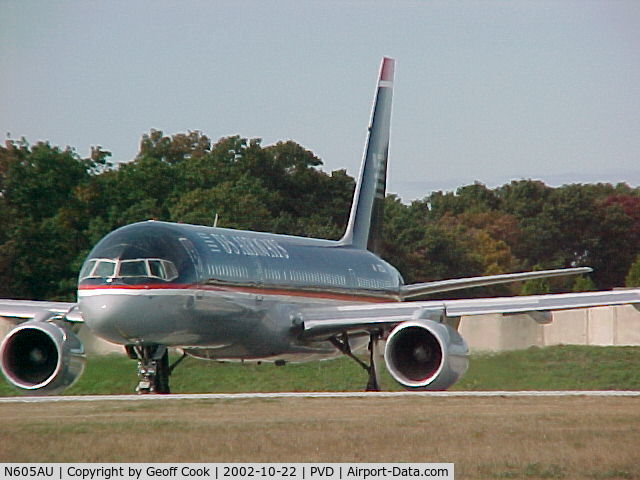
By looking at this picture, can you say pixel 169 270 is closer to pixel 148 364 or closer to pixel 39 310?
pixel 148 364

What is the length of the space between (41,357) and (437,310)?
7.76m

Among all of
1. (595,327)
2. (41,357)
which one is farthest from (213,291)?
(595,327)

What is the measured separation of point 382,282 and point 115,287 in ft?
37.0

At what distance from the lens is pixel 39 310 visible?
29812 mm

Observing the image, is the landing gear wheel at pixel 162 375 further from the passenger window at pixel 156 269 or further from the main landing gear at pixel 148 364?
the passenger window at pixel 156 269

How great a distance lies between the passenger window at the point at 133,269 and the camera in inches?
1036

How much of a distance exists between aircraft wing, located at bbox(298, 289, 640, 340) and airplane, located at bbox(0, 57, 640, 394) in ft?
0.08

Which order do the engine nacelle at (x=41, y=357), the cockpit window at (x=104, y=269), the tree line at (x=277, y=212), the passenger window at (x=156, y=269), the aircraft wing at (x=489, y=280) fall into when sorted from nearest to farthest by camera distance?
the cockpit window at (x=104, y=269) → the passenger window at (x=156, y=269) → the engine nacelle at (x=41, y=357) → the aircraft wing at (x=489, y=280) → the tree line at (x=277, y=212)

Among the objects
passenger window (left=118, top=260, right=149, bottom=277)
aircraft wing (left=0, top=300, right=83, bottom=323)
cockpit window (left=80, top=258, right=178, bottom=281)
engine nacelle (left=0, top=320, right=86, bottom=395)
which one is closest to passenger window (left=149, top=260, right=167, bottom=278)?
cockpit window (left=80, top=258, right=178, bottom=281)

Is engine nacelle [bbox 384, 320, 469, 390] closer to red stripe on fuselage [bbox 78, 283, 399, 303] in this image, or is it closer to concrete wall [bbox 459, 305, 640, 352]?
red stripe on fuselage [bbox 78, 283, 399, 303]

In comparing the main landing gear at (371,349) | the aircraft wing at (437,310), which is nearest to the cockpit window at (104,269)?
the aircraft wing at (437,310)

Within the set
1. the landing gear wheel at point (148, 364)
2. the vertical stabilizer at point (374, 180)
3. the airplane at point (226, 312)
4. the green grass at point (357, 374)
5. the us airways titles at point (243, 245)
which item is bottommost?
the green grass at point (357, 374)

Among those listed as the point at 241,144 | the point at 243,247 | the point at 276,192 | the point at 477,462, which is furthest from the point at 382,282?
the point at 241,144

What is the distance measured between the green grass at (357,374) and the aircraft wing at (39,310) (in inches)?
97.6
